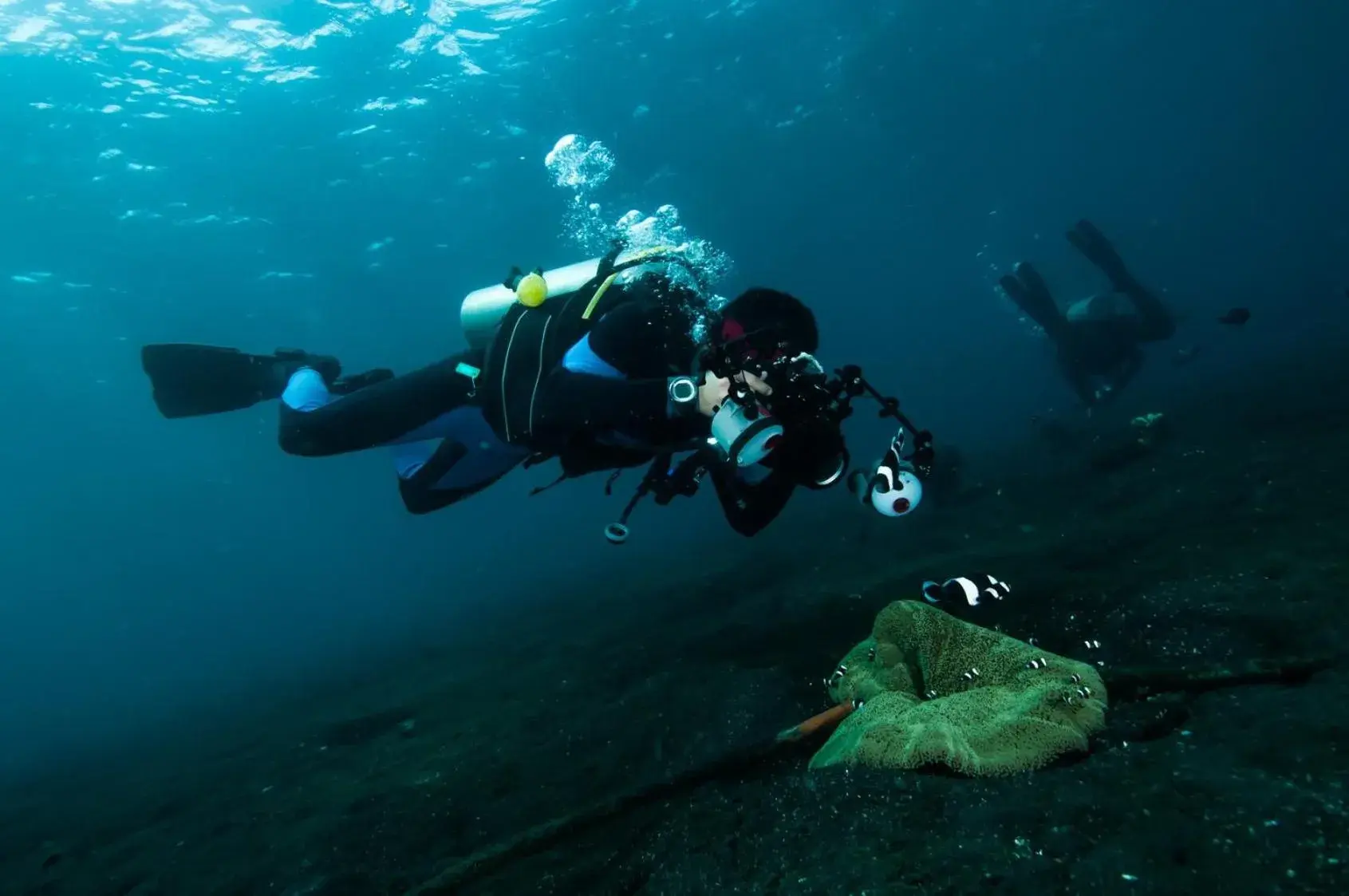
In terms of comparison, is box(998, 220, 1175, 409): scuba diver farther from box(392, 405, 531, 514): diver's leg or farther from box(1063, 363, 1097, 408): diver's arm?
box(392, 405, 531, 514): diver's leg

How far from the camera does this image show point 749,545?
60.7 ft

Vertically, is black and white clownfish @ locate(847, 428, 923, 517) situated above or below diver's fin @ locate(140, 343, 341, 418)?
below

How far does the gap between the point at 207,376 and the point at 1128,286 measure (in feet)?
70.9

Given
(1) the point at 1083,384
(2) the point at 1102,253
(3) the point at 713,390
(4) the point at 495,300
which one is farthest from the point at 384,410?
(2) the point at 1102,253

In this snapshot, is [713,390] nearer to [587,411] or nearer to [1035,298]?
[587,411]

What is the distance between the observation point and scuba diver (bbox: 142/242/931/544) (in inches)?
125

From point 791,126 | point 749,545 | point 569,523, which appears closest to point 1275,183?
point 791,126

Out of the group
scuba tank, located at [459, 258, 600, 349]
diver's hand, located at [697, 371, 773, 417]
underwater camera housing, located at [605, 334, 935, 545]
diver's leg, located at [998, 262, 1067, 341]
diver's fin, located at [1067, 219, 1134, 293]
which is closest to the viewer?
underwater camera housing, located at [605, 334, 935, 545]

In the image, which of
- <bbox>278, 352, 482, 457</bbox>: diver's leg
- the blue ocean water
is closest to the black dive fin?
<bbox>278, 352, 482, 457</bbox>: diver's leg

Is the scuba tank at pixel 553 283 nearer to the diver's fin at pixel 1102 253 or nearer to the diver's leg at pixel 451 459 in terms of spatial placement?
the diver's leg at pixel 451 459

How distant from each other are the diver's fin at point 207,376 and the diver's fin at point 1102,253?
816 inches

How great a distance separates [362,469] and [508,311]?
58.1m

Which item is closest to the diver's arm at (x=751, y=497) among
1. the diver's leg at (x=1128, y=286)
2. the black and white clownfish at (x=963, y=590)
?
the black and white clownfish at (x=963, y=590)

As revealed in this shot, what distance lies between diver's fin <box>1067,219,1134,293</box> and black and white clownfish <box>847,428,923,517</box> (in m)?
19.7
